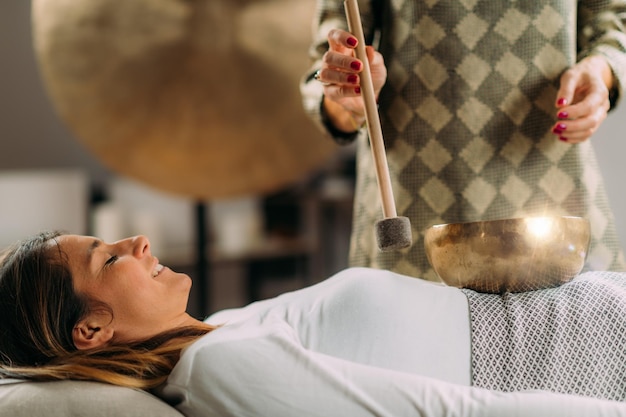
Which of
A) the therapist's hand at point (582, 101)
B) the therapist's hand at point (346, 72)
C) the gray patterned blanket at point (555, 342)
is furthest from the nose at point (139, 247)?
the therapist's hand at point (582, 101)

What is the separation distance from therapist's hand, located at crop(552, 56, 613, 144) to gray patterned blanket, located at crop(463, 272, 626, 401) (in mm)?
261

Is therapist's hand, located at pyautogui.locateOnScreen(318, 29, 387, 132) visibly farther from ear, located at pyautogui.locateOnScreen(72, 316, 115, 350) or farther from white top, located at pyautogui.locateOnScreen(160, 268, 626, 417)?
ear, located at pyautogui.locateOnScreen(72, 316, 115, 350)

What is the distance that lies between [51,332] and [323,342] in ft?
1.25

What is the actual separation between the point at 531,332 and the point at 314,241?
9.92 feet

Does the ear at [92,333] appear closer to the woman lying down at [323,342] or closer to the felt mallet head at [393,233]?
the woman lying down at [323,342]

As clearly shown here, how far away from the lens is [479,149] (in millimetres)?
1250

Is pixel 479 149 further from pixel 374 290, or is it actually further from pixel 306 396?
pixel 306 396

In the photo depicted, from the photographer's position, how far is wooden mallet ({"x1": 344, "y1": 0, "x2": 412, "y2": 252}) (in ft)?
3.03

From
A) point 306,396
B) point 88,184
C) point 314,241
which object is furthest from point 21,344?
point 314,241

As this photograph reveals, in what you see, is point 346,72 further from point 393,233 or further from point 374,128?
point 393,233

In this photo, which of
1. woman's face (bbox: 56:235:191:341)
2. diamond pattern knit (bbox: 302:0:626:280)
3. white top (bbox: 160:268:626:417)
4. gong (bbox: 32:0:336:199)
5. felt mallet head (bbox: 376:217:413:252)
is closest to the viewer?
white top (bbox: 160:268:626:417)

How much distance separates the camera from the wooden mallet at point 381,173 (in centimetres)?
92

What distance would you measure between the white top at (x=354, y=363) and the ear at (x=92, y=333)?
0.17m

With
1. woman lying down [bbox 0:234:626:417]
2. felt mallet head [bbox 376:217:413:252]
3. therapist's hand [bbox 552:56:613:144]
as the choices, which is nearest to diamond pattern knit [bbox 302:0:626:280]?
therapist's hand [bbox 552:56:613:144]
